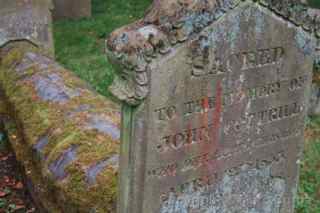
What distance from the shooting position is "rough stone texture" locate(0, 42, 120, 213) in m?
4.07

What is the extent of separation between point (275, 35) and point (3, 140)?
4.05 meters

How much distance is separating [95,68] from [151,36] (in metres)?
6.14

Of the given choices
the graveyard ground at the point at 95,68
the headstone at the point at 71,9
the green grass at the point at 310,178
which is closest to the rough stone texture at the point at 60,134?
the graveyard ground at the point at 95,68

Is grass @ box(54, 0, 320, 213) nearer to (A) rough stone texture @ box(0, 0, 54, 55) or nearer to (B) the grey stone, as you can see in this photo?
(B) the grey stone

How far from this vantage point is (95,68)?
8.93 m

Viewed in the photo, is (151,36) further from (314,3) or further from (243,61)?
(314,3)

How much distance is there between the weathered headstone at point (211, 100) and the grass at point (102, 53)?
1.52 m

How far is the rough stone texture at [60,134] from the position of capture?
407 cm

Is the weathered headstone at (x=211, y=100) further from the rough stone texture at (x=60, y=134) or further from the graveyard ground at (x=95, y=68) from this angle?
the graveyard ground at (x=95, y=68)

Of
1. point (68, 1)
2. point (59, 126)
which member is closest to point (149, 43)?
point (59, 126)

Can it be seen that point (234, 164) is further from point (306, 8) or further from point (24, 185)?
point (24, 185)

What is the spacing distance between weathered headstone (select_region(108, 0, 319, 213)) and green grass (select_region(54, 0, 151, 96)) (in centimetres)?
415

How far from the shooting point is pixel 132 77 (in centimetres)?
289

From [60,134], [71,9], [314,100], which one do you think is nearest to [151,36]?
[60,134]
